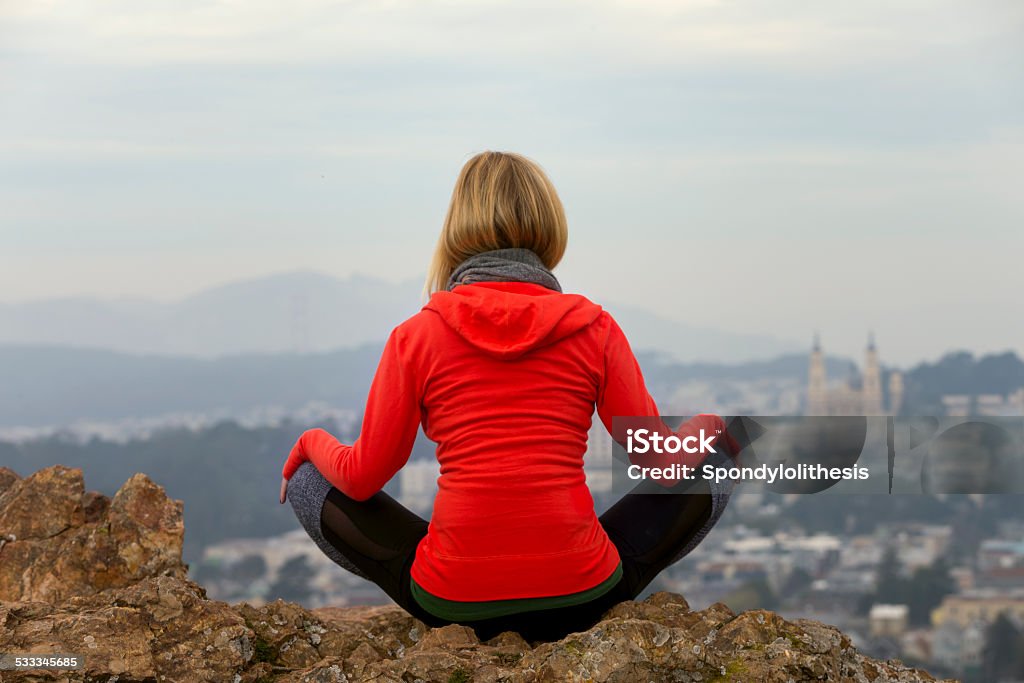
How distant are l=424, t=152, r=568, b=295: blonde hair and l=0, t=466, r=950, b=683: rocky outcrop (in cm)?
99

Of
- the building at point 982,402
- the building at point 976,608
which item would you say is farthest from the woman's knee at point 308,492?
the building at point 982,402

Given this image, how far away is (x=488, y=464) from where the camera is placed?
295cm

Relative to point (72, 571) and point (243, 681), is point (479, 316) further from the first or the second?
point (72, 571)

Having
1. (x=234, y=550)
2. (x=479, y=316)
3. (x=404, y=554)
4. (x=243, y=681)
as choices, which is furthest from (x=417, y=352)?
(x=234, y=550)

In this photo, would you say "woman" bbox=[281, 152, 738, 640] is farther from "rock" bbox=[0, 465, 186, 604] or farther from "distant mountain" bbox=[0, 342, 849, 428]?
"distant mountain" bbox=[0, 342, 849, 428]

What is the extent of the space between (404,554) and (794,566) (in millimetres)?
61095

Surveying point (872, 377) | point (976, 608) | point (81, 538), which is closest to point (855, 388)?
point (872, 377)

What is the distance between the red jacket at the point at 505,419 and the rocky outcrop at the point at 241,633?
7.8 inches

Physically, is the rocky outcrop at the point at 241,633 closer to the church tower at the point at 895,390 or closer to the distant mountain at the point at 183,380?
the distant mountain at the point at 183,380

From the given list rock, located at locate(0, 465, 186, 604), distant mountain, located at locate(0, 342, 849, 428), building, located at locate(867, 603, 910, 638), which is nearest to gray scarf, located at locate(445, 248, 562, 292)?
rock, located at locate(0, 465, 186, 604)

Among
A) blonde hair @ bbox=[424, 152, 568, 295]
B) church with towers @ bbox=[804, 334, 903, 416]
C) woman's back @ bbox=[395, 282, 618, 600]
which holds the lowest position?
church with towers @ bbox=[804, 334, 903, 416]

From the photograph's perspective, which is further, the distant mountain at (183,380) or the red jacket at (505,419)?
the distant mountain at (183,380)

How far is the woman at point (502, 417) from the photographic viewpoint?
2.95m

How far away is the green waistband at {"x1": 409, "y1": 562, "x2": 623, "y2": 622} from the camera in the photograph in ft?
9.96
